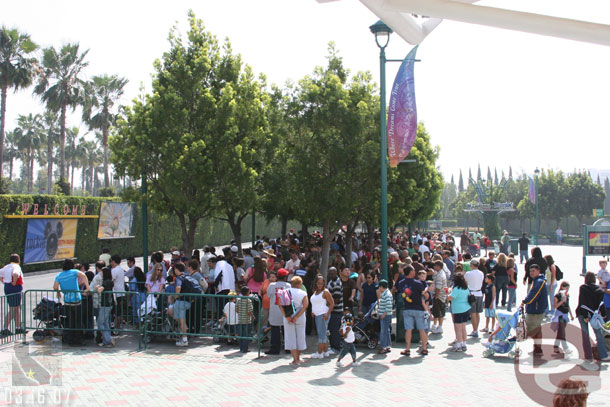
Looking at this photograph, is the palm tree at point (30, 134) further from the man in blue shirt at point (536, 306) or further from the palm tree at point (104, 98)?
the man in blue shirt at point (536, 306)

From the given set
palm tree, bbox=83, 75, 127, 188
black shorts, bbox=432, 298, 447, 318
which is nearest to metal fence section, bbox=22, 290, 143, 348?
black shorts, bbox=432, 298, 447, 318

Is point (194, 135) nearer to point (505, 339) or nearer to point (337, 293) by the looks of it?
point (337, 293)

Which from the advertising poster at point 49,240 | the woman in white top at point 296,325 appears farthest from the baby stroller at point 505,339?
the advertising poster at point 49,240

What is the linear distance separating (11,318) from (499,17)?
1007 centimetres

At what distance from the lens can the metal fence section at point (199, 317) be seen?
10.1 metres

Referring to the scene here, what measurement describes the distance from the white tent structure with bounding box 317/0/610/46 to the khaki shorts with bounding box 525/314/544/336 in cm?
646

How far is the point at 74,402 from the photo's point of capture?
7.07 m

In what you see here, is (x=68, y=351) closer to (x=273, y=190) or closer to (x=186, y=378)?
(x=186, y=378)

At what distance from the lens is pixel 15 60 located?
35188 millimetres

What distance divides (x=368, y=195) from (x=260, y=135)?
11.8 feet

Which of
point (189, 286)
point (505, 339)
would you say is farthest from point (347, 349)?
point (189, 286)

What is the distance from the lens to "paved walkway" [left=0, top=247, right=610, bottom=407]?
7.27 metres

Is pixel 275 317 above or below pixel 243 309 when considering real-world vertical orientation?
below

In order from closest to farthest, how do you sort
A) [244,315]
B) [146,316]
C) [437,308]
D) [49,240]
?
[244,315] < [146,316] < [437,308] < [49,240]
